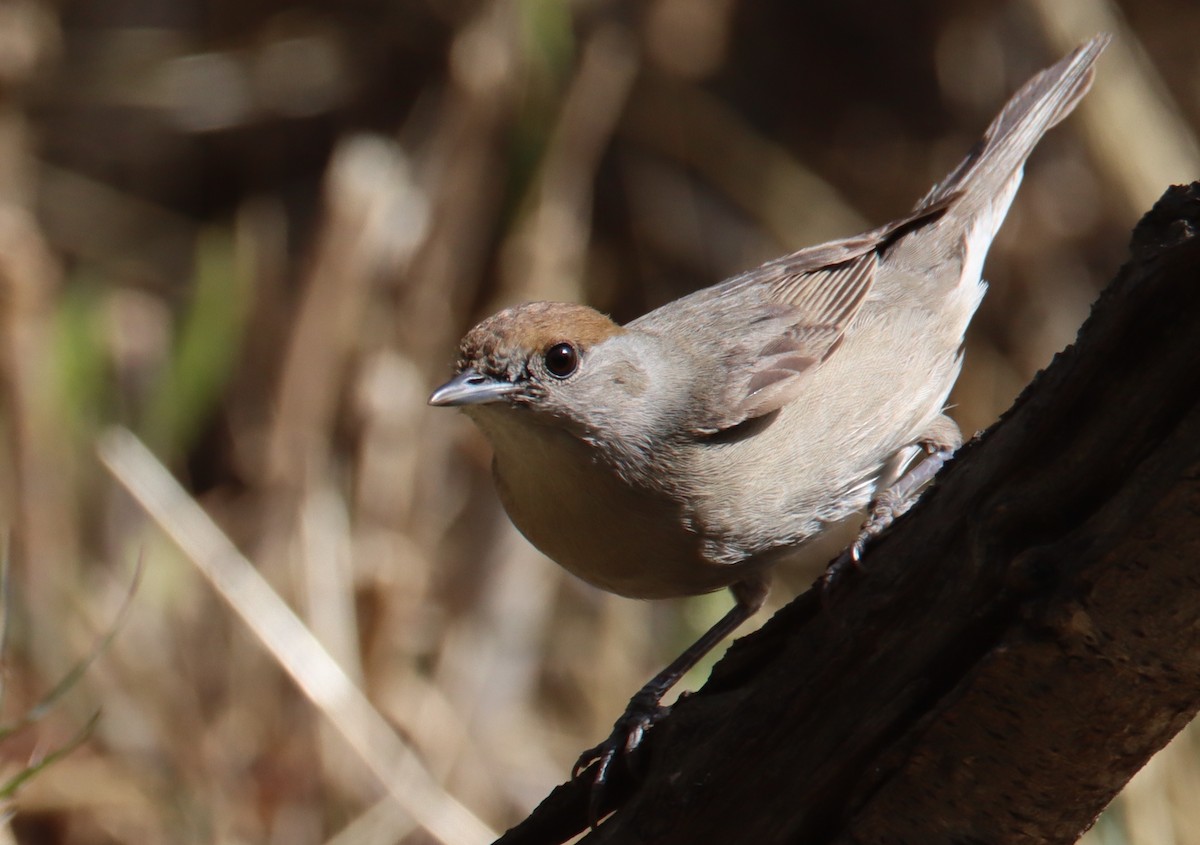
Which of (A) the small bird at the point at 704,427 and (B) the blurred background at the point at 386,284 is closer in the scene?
(A) the small bird at the point at 704,427

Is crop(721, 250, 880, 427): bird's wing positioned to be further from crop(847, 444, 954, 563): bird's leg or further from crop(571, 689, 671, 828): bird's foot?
crop(571, 689, 671, 828): bird's foot

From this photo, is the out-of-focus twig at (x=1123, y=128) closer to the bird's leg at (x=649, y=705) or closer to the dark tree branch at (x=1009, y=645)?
the bird's leg at (x=649, y=705)

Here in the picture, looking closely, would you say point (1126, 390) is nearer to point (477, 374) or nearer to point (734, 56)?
point (477, 374)

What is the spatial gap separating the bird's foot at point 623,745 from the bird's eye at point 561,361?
0.83 metres

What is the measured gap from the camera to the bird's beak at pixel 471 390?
3.22 meters

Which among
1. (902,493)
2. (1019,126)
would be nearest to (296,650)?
(902,493)

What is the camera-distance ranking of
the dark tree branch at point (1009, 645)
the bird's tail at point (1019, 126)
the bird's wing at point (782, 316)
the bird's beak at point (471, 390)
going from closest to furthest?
the dark tree branch at point (1009, 645) → the bird's beak at point (471, 390) → the bird's wing at point (782, 316) → the bird's tail at point (1019, 126)

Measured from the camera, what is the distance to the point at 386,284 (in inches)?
236

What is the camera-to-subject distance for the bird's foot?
9.95 ft

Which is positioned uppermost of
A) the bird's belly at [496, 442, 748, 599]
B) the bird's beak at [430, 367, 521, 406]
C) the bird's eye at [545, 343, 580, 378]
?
the bird's beak at [430, 367, 521, 406]

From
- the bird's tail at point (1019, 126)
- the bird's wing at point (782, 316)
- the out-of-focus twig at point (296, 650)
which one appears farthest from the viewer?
the out-of-focus twig at point (296, 650)

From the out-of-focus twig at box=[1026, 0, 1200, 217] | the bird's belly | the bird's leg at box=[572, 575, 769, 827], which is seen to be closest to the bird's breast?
the bird's belly

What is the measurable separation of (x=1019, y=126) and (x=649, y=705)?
220 cm

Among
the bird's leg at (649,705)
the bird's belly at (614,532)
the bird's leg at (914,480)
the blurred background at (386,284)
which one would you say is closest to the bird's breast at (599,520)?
the bird's belly at (614,532)
